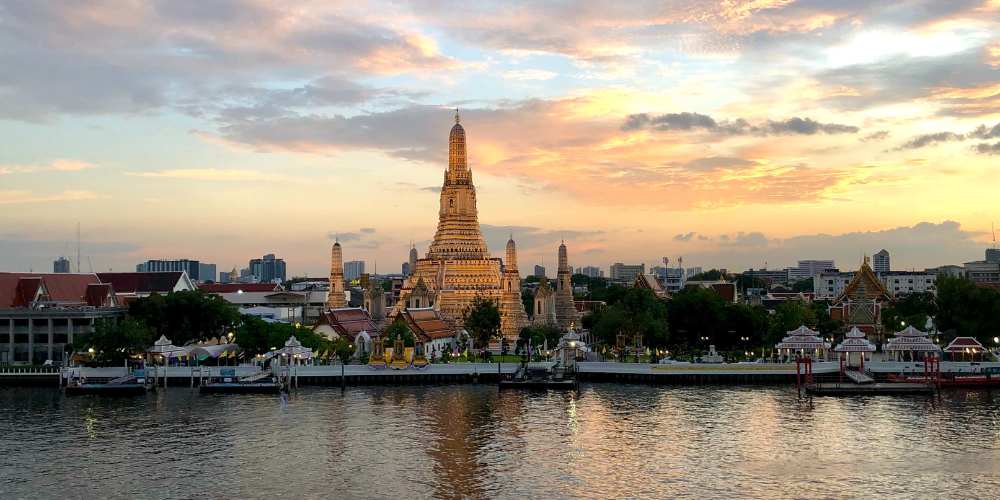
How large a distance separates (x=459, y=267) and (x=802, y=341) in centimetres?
5064

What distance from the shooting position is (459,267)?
124 m

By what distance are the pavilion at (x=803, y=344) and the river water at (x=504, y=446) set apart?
1280cm

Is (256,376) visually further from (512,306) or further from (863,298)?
(863,298)

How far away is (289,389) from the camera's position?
248 ft

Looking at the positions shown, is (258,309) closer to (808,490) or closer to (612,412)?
(612,412)

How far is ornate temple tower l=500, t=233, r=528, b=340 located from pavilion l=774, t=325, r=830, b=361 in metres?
38.9

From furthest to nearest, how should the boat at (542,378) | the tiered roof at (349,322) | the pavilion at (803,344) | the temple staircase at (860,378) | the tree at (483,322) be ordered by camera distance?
the tree at (483,322) < the tiered roof at (349,322) < the pavilion at (803,344) < the boat at (542,378) < the temple staircase at (860,378)

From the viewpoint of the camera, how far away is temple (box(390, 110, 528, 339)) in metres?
120

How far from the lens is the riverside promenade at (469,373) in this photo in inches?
3105

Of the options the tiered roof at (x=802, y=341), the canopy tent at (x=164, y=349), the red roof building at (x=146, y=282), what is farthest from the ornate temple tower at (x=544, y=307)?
the canopy tent at (x=164, y=349)

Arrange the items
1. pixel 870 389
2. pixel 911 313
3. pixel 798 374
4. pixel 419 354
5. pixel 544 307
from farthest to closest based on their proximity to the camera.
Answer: pixel 544 307
pixel 911 313
pixel 419 354
pixel 798 374
pixel 870 389

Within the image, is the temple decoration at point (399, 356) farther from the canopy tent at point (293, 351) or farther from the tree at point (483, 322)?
the tree at point (483, 322)

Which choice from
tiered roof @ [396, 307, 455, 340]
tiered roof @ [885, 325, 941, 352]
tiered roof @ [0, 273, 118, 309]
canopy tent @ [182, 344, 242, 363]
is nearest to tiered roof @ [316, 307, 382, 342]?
tiered roof @ [396, 307, 455, 340]

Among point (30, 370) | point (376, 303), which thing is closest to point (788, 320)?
point (376, 303)
